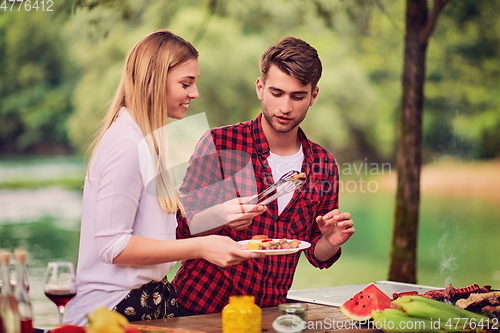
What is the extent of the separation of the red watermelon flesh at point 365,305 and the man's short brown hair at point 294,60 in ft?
3.41

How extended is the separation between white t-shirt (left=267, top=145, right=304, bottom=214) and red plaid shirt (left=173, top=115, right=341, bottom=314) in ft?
0.09

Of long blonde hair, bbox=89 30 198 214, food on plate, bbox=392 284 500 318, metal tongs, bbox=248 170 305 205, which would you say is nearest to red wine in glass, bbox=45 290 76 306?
long blonde hair, bbox=89 30 198 214

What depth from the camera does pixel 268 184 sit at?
294cm

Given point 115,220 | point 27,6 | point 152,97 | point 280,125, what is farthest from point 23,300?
point 27,6

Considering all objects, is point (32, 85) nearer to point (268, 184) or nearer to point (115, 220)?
point (268, 184)

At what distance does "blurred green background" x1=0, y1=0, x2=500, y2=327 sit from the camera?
30.3ft

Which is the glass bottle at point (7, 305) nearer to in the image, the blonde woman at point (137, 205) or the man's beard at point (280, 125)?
the blonde woman at point (137, 205)

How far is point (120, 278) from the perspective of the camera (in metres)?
2.16

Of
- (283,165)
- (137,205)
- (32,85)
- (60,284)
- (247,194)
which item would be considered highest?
(32,85)

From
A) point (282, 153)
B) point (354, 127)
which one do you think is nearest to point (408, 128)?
point (282, 153)

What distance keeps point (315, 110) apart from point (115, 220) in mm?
8390

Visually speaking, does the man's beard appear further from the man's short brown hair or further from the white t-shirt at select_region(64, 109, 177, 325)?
the white t-shirt at select_region(64, 109, 177, 325)

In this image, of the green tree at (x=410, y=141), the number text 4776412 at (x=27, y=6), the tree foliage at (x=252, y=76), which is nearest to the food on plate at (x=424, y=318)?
the green tree at (x=410, y=141)

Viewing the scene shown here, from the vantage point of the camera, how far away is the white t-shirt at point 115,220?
2.04 m
